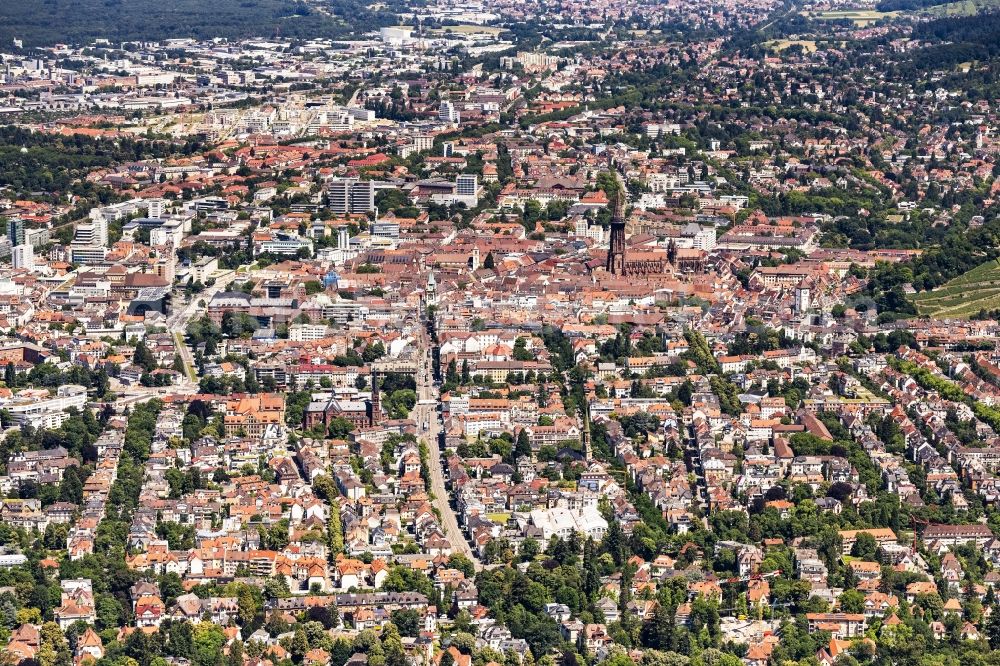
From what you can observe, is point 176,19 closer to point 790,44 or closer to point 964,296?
point 790,44

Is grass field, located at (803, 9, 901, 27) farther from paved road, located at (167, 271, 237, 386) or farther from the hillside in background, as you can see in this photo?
paved road, located at (167, 271, 237, 386)

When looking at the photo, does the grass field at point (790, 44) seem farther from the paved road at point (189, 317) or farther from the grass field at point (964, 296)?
the paved road at point (189, 317)

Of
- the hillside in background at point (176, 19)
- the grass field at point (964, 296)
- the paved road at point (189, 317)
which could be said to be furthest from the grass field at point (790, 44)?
the paved road at point (189, 317)

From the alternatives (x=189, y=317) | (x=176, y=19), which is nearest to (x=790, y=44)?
(x=176, y=19)

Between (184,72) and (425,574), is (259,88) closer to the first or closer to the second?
(184,72)

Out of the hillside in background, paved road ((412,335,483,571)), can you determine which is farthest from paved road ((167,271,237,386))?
the hillside in background
